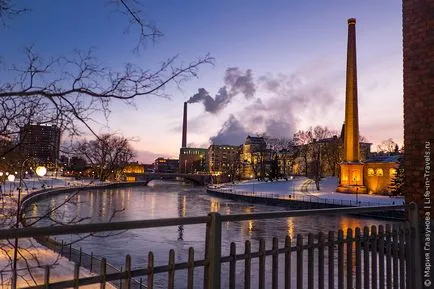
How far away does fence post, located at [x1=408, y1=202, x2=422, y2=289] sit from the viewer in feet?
19.7

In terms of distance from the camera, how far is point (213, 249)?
11.7 feet

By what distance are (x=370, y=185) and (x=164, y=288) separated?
58601mm

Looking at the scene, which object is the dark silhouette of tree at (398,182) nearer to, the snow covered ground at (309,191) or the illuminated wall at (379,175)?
the snow covered ground at (309,191)

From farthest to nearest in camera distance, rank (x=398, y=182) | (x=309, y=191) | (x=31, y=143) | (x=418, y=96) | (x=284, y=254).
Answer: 1. (x=309, y=191)
2. (x=398, y=182)
3. (x=418, y=96)
4. (x=31, y=143)
5. (x=284, y=254)

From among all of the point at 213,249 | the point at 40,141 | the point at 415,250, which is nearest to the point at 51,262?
the point at 40,141

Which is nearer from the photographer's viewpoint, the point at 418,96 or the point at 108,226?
the point at 108,226

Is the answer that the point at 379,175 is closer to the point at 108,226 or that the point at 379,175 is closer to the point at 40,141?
the point at 40,141

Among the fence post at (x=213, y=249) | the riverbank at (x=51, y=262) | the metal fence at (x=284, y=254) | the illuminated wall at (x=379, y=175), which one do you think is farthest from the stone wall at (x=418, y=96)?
the illuminated wall at (x=379, y=175)

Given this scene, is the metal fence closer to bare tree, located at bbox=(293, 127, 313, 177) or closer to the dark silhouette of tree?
the dark silhouette of tree

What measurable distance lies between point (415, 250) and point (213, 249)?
3783 millimetres

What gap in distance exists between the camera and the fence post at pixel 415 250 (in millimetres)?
6012

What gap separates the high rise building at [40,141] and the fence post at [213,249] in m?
2.35

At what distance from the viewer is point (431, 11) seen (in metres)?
7.10

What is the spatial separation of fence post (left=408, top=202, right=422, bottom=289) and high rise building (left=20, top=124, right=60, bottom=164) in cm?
480
